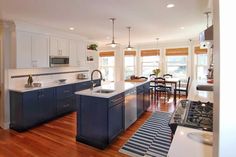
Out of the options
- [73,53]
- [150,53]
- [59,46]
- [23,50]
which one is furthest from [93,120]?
[150,53]

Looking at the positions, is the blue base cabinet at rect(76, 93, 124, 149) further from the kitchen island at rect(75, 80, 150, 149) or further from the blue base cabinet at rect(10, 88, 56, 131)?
the blue base cabinet at rect(10, 88, 56, 131)

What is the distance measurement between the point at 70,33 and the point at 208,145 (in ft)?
16.7

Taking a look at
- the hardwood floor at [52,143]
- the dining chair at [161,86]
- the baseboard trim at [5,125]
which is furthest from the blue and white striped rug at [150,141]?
the baseboard trim at [5,125]

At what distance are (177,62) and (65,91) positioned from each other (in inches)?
208

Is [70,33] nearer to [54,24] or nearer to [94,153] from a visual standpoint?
[54,24]

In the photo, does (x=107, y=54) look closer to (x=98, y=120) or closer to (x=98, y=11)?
(x=98, y=11)

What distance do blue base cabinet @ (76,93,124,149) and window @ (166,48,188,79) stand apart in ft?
17.2

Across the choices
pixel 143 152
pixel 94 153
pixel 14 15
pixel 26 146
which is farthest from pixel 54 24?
pixel 143 152

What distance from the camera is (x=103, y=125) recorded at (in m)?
2.86

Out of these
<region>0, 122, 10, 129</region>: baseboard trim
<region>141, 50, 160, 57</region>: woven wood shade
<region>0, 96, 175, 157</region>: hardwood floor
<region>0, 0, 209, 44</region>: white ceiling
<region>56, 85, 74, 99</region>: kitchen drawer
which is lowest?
<region>0, 96, 175, 157</region>: hardwood floor

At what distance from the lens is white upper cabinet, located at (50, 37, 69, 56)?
4738mm

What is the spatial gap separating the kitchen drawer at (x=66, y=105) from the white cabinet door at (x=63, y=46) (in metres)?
1.42

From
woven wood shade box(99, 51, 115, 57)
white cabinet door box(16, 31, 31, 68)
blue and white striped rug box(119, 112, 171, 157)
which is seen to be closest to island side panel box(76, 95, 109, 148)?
blue and white striped rug box(119, 112, 171, 157)
